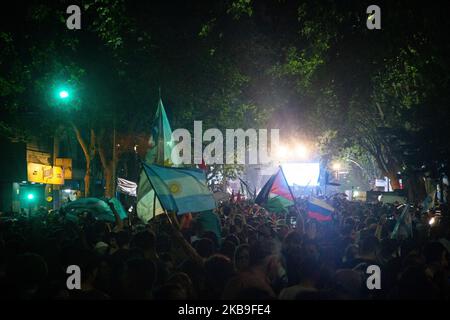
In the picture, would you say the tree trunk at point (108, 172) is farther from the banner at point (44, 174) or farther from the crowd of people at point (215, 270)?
the crowd of people at point (215, 270)

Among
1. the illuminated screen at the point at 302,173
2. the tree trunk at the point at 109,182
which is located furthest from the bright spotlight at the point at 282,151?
the tree trunk at the point at 109,182

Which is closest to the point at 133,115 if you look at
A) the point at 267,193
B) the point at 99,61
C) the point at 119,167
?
the point at 99,61

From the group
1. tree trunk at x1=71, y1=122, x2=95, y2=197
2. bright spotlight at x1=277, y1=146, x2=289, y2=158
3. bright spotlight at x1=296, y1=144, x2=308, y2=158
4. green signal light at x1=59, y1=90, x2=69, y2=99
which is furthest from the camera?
bright spotlight at x1=277, y1=146, x2=289, y2=158

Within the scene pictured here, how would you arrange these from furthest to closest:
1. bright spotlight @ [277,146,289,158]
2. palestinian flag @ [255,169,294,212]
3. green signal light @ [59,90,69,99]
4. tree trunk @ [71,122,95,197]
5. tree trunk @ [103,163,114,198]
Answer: bright spotlight @ [277,146,289,158]
tree trunk @ [71,122,95,197]
tree trunk @ [103,163,114,198]
green signal light @ [59,90,69,99]
palestinian flag @ [255,169,294,212]

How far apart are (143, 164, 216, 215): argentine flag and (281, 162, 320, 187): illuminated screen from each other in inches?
1034

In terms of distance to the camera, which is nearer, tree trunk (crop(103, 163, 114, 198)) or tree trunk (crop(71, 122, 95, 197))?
tree trunk (crop(103, 163, 114, 198))

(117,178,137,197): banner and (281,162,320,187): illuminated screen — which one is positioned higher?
(281,162,320,187): illuminated screen

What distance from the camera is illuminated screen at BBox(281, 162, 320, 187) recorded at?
117ft

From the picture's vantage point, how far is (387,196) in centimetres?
→ 2506

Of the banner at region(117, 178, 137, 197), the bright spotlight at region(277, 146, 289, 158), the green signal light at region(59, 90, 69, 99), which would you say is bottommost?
the banner at region(117, 178, 137, 197)

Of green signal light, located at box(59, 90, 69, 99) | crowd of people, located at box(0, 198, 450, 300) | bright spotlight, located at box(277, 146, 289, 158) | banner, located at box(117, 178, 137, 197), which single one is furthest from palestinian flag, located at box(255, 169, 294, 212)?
bright spotlight, located at box(277, 146, 289, 158)

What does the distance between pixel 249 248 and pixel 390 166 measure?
33377 millimetres

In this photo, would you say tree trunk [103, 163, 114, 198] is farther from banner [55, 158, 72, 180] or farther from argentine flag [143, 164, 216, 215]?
argentine flag [143, 164, 216, 215]

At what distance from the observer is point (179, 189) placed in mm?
8820
